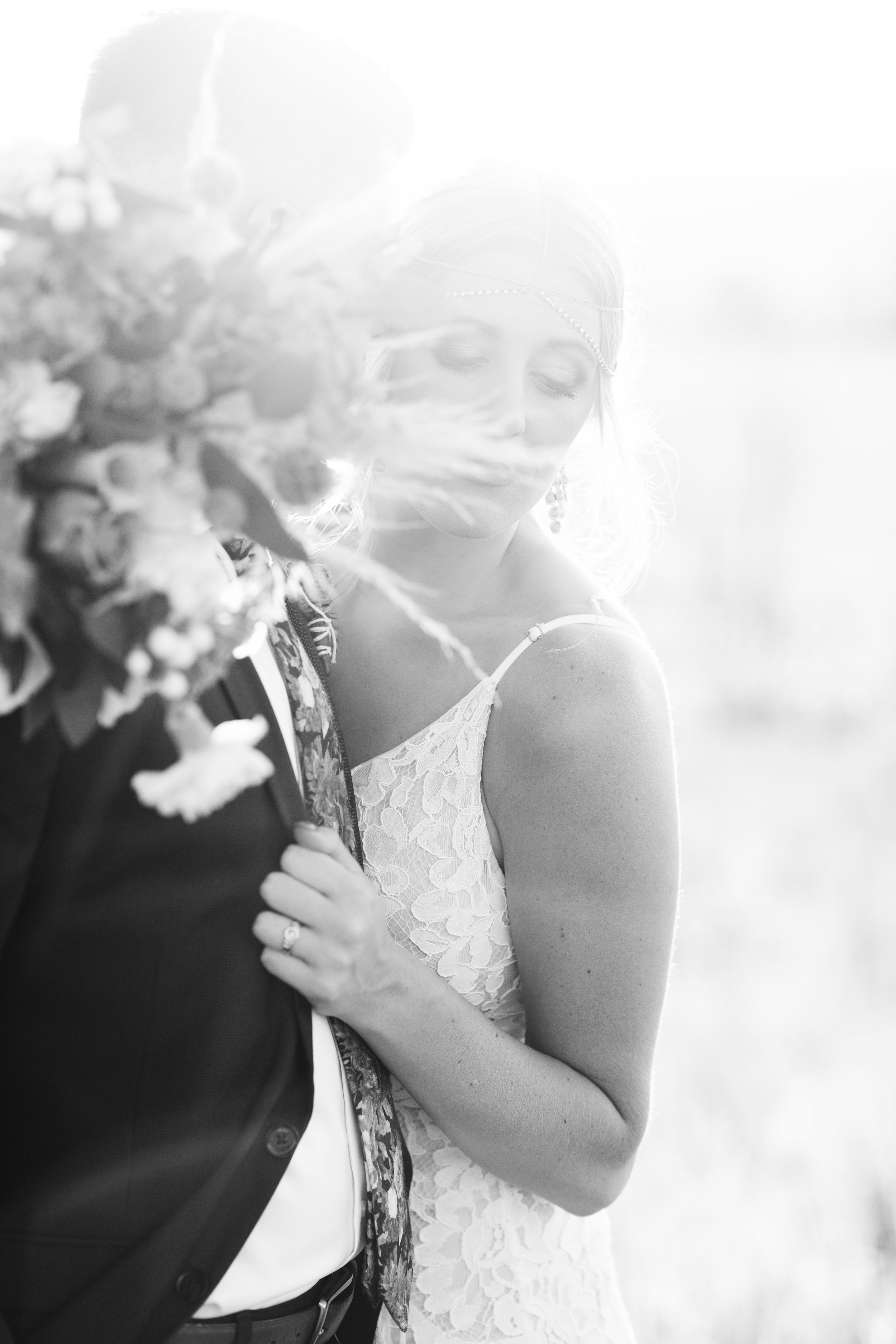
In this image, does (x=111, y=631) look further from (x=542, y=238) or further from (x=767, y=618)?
(x=767, y=618)

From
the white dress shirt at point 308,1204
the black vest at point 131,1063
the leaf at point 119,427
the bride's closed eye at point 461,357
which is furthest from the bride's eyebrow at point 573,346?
the leaf at point 119,427

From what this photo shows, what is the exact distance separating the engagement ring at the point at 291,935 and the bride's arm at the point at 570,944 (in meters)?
0.24

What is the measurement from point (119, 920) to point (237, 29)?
1.86 m

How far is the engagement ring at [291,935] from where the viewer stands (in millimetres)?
1485

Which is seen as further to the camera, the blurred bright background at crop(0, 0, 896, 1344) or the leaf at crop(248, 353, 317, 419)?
the blurred bright background at crop(0, 0, 896, 1344)

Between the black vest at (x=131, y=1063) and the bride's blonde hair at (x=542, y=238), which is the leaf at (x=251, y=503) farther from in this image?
the bride's blonde hair at (x=542, y=238)

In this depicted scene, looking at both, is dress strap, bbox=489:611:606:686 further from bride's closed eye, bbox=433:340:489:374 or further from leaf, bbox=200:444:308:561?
leaf, bbox=200:444:308:561

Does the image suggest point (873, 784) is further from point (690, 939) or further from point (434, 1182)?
point (434, 1182)

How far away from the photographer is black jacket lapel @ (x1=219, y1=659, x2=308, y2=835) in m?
1.44

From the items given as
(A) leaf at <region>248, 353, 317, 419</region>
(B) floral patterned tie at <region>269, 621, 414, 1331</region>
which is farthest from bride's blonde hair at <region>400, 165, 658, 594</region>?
(A) leaf at <region>248, 353, 317, 419</region>

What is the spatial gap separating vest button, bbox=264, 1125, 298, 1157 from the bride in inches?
9.7

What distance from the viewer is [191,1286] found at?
1.42m

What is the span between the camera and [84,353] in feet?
3.01

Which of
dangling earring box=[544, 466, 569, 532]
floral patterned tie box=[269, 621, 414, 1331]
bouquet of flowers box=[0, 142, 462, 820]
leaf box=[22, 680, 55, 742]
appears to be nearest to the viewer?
bouquet of flowers box=[0, 142, 462, 820]
